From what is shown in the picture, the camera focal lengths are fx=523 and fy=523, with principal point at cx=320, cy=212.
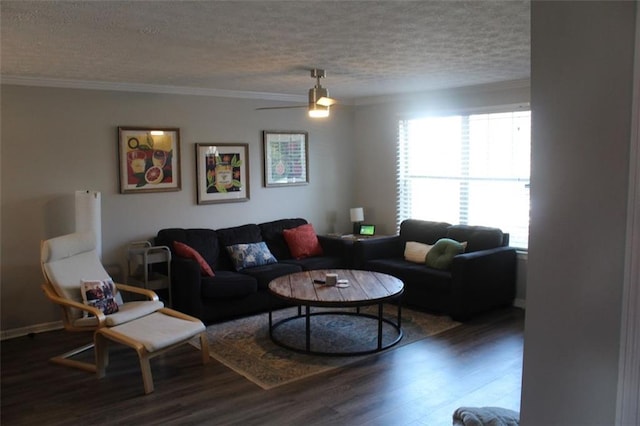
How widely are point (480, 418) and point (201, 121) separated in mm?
4704

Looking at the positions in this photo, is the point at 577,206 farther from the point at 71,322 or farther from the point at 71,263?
the point at 71,263

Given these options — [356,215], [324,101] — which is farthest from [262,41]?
[356,215]

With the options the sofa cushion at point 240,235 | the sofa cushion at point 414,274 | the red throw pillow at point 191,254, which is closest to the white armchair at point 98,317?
the red throw pillow at point 191,254

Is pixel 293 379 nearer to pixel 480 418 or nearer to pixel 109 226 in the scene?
pixel 480 418

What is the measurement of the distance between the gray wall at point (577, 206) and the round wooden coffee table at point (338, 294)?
2.80m

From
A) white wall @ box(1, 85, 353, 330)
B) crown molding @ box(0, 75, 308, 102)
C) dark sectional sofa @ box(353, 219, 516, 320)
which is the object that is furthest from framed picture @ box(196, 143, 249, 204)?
dark sectional sofa @ box(353, 219, 516, 320)

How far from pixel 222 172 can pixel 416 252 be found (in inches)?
95.2

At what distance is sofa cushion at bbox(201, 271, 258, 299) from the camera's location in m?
5.10

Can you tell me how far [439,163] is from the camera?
6414 mm

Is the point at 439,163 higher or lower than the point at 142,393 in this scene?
higher

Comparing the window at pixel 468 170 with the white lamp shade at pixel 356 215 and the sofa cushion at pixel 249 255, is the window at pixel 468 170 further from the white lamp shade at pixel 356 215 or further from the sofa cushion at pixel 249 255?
the sofa cushion at pixel 249 255

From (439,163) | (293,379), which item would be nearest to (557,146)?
(293,379)

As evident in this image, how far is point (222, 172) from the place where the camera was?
20.0ft

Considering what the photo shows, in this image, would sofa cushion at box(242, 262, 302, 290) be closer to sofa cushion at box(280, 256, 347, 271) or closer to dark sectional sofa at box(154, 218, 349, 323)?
dark sectional sofa at box(154, 218, 349, 323)
